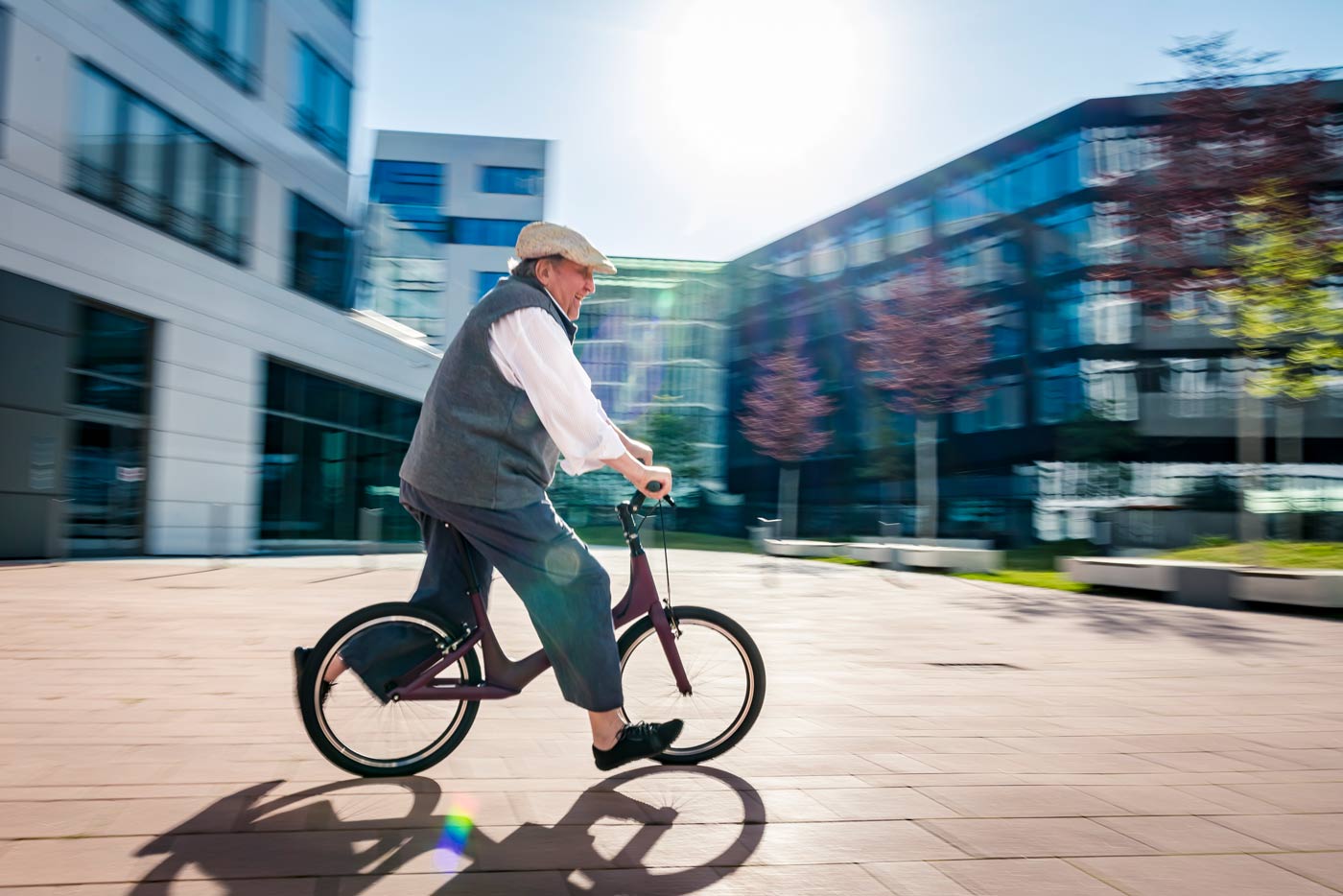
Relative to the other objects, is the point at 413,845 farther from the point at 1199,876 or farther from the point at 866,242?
the point at 866,242

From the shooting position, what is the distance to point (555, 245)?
144 inches

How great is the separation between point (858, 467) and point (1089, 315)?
38.9ft

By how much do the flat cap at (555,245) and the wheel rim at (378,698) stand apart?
127cm

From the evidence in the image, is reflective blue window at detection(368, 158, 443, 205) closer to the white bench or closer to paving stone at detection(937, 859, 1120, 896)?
the white bench

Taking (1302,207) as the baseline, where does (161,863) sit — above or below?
below

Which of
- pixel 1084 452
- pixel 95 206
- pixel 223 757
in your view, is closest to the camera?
pixel 223 757

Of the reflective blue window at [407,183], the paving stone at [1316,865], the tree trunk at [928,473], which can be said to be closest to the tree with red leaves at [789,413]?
the tree trunk at [928,473]

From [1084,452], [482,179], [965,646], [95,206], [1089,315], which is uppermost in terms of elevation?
[482,179]

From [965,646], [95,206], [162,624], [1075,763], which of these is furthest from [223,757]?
[95,206]

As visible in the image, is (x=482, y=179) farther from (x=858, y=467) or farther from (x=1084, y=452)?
(x=1084, y=452)

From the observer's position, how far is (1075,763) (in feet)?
13.9

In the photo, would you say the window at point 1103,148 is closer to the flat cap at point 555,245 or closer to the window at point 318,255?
the window at point 318,255

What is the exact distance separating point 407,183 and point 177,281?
28.1 metres

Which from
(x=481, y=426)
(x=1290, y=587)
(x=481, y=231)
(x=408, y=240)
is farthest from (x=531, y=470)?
(x=481, y=231)
